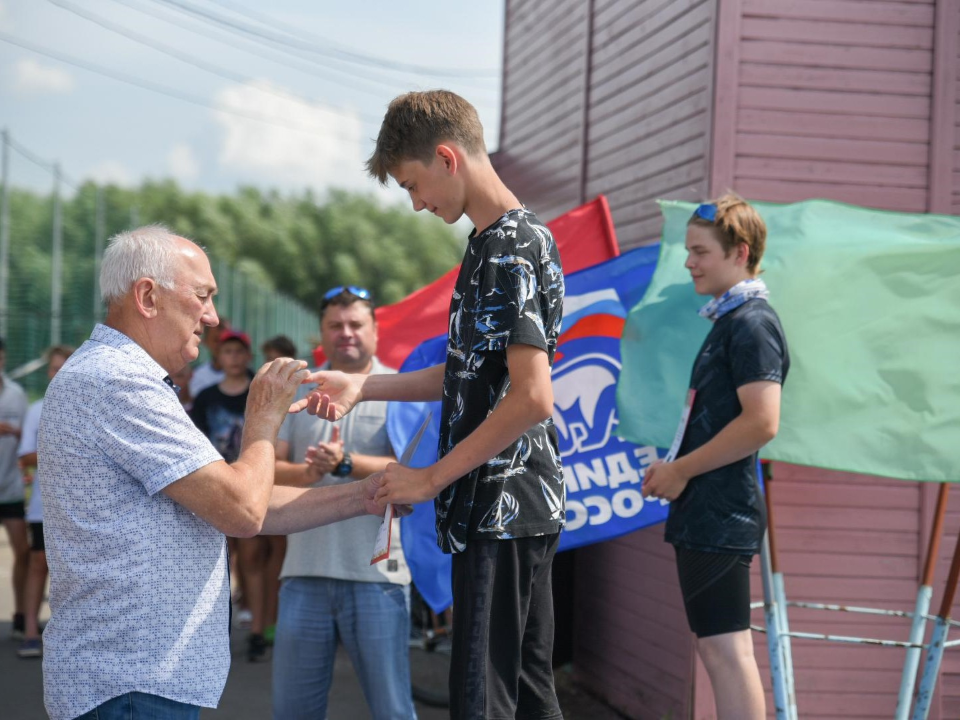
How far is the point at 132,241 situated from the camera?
2.50 m

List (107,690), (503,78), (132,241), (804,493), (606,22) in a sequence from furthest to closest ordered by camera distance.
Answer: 1. (503,78)
2. (606,22)
3. (804,493)
4. (132,241)
5. (107,690)

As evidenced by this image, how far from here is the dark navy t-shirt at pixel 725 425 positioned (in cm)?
342

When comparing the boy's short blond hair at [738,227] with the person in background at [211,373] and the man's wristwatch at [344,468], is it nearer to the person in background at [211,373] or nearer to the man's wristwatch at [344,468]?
the man's wristwatch at [344,468]

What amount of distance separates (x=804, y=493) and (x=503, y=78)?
17.5 feet

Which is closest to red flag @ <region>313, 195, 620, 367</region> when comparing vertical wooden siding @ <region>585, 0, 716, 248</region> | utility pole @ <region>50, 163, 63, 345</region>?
vertical wooden siding @ <region>585, 0, 716, 248</region>

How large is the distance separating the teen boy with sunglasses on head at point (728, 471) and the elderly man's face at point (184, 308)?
1.72 m

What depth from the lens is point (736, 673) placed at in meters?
3.38

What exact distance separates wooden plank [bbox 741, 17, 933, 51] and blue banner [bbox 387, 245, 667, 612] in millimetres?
1282

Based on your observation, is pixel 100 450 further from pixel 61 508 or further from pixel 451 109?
pixel 451 109

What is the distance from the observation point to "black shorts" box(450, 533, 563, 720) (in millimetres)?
2543

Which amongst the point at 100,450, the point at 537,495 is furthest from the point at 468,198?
the point at 100,450

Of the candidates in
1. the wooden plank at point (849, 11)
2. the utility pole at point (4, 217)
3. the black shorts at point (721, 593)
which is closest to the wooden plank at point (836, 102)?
the wooden plank at point (849, 11)

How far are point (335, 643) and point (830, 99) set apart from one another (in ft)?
11.2

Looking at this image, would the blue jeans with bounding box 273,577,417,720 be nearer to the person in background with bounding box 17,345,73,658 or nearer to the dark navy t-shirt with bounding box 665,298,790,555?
the dark navy t-shirt with bounding box 665,298,790,555
